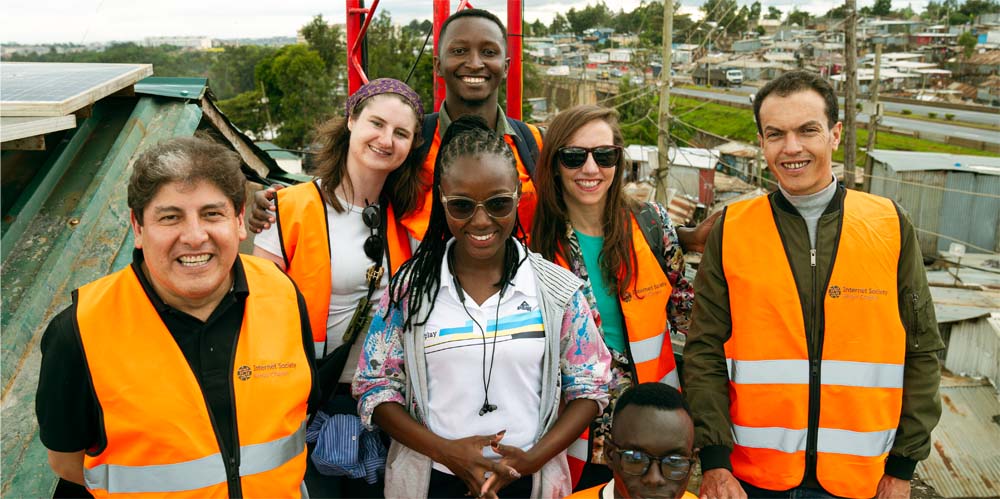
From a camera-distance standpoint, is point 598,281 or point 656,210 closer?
point 598,281

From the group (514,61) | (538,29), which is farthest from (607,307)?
(538,29)

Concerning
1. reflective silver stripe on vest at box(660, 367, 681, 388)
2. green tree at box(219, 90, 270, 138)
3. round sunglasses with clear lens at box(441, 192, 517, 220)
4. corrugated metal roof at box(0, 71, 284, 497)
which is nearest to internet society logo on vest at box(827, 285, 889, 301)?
reflective silver stripe on vest at box(660, 367, 681, 388)

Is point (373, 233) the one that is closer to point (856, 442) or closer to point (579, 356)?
point (579, 356)

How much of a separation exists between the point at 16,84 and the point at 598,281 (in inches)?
143

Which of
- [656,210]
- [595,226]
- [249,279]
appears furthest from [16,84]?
[656,210]

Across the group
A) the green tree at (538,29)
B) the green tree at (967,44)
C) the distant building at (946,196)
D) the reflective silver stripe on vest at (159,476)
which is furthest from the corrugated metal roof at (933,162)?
the green tree at (538,29)

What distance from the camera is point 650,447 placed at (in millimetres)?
2244

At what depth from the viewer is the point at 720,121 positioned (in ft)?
166

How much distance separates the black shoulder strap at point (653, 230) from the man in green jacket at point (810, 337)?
0.32 m

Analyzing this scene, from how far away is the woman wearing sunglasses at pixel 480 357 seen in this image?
7.75ft

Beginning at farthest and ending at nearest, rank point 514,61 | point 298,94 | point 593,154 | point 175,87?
point 298,94
point 514,61
point 175,87
point 593,154

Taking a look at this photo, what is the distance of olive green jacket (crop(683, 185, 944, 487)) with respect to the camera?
2.62 m

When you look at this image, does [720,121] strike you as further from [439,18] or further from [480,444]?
[480,444]

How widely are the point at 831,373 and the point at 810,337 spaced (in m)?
0.16
